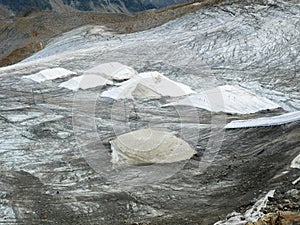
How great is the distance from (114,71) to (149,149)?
8.78 metres

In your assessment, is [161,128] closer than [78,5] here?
Yes

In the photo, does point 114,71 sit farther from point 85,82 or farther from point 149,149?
point 149,149

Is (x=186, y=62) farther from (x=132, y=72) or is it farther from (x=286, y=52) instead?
(x=286, y=52)

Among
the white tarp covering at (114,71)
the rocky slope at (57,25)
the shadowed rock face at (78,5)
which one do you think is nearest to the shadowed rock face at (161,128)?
the white tarp covering at (114,71)

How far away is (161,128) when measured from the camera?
14242mm

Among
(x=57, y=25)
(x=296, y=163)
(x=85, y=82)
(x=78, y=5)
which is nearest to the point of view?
(x=296, y=163)

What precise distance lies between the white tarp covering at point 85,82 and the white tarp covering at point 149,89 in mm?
1010

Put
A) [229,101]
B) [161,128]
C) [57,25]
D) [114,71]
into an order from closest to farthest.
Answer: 1. [161,128]
2. [229,101]
3. [114,71]
4. [57,25]

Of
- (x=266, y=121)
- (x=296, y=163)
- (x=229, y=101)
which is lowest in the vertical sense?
(x=229, y=101)

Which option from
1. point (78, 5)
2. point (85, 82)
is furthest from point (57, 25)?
point (78, 5)

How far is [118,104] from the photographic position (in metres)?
16.9

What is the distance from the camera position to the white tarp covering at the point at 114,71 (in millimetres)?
19597

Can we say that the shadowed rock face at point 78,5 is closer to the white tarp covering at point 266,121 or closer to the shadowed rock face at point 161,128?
the shadowed rock face at point 161,128

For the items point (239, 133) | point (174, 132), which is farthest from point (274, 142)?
point (174, 132)
